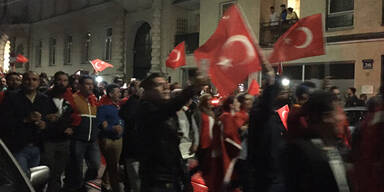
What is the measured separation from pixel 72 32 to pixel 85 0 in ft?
9.31

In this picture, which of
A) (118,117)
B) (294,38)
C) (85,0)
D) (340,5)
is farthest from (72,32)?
(294,38)

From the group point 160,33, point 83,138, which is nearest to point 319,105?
point 83,138

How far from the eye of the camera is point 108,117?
612 centimetres

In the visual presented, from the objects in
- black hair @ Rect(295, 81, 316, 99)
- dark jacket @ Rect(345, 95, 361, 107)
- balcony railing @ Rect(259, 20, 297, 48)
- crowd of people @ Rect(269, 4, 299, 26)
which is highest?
crowd of people @ Rect(269, 4, 299, 26)

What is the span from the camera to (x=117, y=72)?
24734 mm

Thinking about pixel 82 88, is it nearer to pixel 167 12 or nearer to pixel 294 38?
pixel 294 38

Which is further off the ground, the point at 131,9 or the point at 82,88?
the point at 131,9

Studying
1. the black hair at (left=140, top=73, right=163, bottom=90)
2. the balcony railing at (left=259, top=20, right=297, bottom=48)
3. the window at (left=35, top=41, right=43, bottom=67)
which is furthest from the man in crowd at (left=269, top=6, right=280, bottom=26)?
the window at (left=35, top=41, right=43, bottom=67)

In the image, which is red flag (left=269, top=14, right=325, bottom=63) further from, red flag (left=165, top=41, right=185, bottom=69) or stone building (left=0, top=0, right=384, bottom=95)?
red flag (left=165, top=41, right=185, bottom=69)

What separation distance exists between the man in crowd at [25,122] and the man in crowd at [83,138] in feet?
2.05

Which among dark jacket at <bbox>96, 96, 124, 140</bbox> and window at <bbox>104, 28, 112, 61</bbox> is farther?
window at <bbox>104, 28, 112, 61</bbox>

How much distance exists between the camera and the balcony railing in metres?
15.8

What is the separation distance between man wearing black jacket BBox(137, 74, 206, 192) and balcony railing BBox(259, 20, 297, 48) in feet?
42.4

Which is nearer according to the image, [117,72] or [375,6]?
[375,6]
